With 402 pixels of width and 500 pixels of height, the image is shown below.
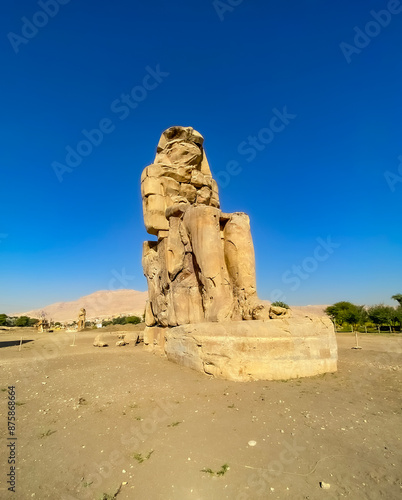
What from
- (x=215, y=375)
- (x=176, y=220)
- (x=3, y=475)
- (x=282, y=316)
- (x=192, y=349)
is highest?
(x=176, y=220)

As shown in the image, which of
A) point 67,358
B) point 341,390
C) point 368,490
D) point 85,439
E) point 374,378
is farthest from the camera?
point 67,358

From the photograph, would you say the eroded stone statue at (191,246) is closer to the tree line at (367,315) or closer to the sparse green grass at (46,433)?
the sparse green grass at (46,433)

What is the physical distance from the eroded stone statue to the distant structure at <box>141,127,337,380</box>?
23 mm

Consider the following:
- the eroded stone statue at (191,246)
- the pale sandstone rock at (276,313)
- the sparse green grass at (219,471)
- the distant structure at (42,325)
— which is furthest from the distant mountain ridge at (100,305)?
the sparse green grass at (219,471)

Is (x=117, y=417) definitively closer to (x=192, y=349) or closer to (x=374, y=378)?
(x=192, y=349)

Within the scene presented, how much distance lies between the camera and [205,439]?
3078mm

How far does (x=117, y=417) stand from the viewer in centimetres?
373

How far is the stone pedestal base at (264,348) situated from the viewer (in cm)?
502

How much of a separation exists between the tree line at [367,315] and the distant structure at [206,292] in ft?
70.0

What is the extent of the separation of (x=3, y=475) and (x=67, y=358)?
5.91 m

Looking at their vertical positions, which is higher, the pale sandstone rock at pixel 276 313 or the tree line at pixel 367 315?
the pale sandstone rock at pixel 276 313

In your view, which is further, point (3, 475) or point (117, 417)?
point (117, 417)

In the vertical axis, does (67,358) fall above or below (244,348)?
below

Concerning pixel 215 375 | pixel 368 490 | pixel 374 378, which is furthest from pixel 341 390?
pixel 368 490
